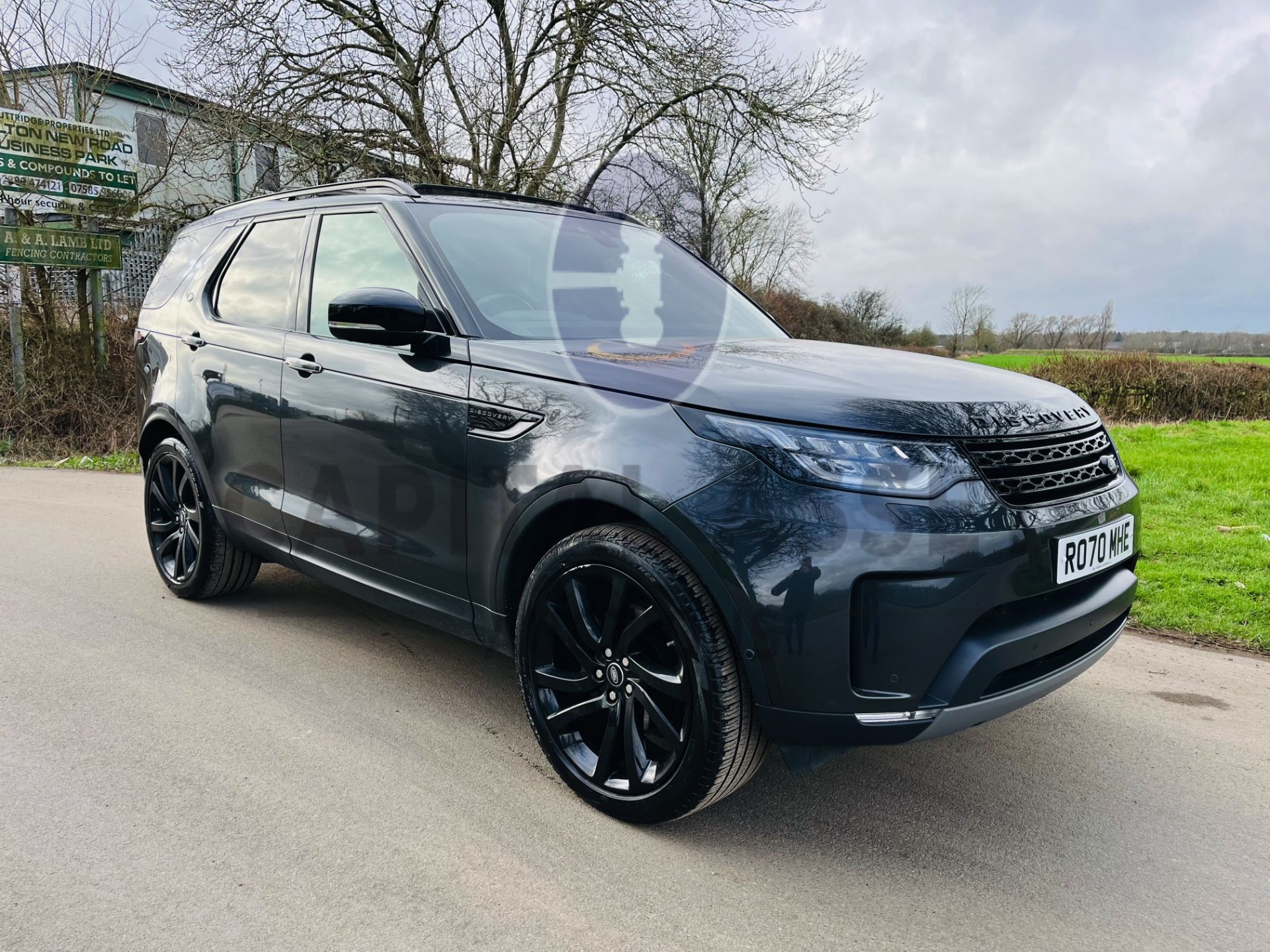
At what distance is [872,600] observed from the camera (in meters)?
2.22

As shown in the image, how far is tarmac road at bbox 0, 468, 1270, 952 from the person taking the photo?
2258mm

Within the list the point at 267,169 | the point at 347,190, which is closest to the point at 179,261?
the point at 347,190

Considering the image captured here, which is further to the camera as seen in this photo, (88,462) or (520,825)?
(88,462)

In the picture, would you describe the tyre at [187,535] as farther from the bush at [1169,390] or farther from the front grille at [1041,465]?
the bush at [1169,390]

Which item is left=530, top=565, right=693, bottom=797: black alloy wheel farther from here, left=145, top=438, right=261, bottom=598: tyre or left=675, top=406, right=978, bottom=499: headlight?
left=145, top=438, right=261, bottom=598: tyre

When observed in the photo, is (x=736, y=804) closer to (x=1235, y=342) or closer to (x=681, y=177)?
(x=681, y=177)

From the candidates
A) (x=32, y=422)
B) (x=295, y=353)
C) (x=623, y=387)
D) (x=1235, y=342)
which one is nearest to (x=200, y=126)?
(x=32, y=422)

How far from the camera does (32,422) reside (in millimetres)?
11469

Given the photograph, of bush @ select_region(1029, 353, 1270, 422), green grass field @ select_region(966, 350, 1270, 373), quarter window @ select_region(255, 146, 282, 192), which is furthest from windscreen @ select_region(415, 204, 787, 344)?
bush @ select_region(1029, 353, 1270, 422)

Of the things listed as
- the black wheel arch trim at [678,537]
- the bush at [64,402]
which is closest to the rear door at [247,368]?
the black wheel arch trim at [678,537]

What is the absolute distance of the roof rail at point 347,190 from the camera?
3.63 meters

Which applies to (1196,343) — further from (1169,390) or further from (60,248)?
(60,248)

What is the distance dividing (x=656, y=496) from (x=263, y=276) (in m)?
2.67

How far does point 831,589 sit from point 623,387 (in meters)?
0.82
